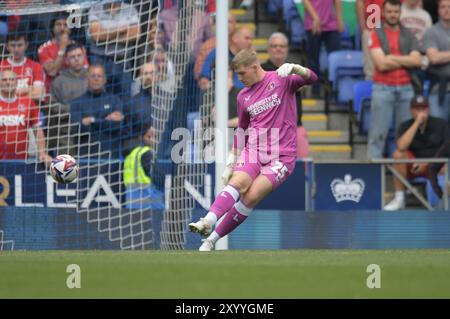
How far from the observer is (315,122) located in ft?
60.2

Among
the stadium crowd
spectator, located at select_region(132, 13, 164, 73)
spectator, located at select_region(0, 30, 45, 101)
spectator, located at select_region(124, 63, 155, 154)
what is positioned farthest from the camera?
spectator, located at select_region(124, 63, 155, 154)

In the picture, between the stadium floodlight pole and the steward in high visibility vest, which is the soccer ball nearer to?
the stadium floodlight pole

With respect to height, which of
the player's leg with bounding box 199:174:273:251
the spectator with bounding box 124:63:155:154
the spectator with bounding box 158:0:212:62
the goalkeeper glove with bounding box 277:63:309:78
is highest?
the spectator with bounding box 158:0:212:62

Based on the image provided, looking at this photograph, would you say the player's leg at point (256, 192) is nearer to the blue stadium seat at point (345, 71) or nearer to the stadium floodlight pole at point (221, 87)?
the stadium floodlight pole at point (221, 87)

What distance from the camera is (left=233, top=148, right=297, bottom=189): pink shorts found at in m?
12.3

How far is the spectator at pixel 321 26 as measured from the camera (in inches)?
714

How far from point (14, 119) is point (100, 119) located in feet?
3.91

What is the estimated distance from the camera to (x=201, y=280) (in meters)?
8.98

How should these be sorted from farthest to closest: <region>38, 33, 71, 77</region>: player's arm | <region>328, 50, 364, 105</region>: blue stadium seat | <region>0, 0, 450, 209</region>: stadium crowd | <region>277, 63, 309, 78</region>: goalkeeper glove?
<region>328, 50, 364, 105</region>: blue stadium seat < <region>38, 33, 71, 77</region>: player's arm < <region>0, 0, 450, 209</region>: stadium crowd < <region>277, 63, 309, 78</region>: goalkeeper glove

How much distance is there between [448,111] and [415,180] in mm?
1830

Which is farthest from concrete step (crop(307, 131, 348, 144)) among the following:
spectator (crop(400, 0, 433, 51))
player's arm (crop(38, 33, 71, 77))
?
player's arm (crop(38, 33, 71, 77))

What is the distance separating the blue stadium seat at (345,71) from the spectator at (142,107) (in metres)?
3.59

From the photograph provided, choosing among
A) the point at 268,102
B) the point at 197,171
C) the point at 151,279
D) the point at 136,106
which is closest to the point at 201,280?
the point at 151,279

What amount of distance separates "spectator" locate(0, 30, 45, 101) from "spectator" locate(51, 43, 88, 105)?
24 cm
